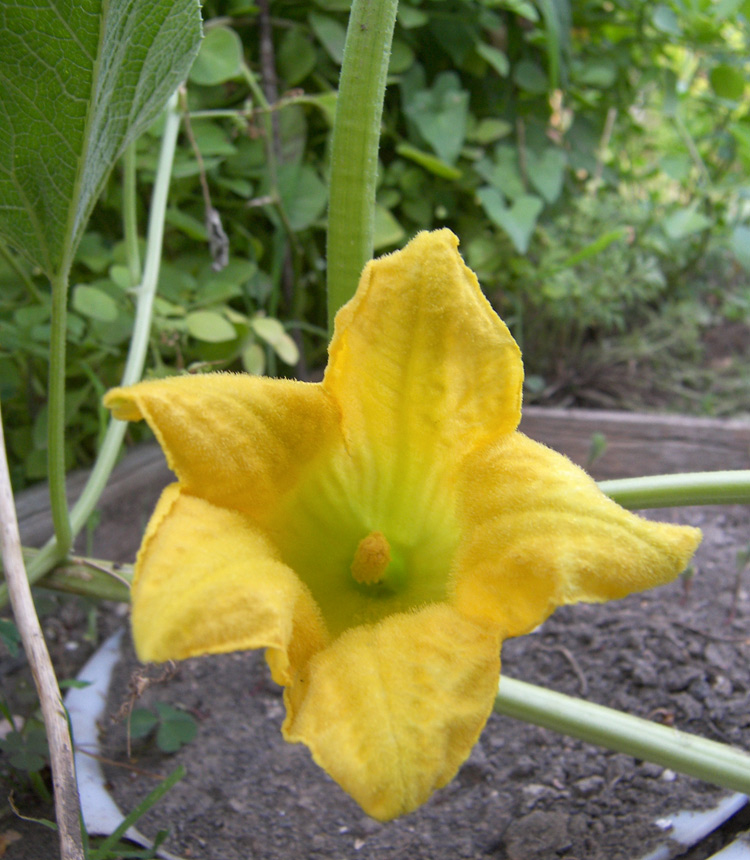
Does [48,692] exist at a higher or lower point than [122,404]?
lower

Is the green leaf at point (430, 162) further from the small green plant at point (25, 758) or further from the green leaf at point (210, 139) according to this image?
the small green plant at point (25, 758)

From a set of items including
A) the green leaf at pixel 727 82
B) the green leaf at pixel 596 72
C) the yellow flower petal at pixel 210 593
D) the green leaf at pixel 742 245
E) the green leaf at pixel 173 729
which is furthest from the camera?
the green leaf at pixel 727 82

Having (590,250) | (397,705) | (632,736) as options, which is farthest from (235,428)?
(590,250)

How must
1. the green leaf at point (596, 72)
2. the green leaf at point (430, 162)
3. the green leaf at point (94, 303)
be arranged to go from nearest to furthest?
1. the green leaf at point (94, 303)
2. the green leaf at point (430, 162)
3. the green leaf at point (596, 72)

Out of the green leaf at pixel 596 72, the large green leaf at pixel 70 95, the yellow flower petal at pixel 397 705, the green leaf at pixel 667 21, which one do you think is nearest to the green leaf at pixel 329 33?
the green leaf at pixel 596 72

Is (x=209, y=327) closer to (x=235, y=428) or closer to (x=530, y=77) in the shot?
(x=235, y=428)

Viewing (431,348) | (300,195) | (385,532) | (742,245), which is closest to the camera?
(431,348)

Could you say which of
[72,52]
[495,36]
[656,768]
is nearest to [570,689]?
[656,768]
